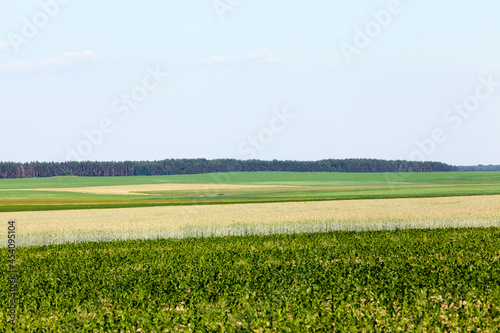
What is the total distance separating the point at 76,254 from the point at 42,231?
12.8m

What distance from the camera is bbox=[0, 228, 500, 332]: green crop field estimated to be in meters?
13.4

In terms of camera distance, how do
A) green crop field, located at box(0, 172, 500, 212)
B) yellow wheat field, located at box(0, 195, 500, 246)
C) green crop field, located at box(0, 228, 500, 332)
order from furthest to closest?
green crop field, located at box(0, 172, 500, 212) < yellow wheat field, located at box(0, 195, 500, 246) < green crop field, located at box(0, 228, 500, 332)

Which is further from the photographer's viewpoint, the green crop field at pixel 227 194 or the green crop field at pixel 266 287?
the green crop field at pixel 227 194

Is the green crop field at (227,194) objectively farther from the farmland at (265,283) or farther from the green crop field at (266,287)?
the green crop field at (266,287)

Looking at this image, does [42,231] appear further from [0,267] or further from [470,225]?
[470,225]

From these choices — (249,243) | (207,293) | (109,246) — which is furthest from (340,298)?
(109,246)

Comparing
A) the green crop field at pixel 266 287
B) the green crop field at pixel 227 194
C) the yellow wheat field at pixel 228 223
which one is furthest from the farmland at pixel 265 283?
the green crop field at pixel 227 194

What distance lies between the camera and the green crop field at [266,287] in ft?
44.1

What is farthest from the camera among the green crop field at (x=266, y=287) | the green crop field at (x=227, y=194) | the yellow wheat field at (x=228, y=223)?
the green crop field at (x=227, y=194)

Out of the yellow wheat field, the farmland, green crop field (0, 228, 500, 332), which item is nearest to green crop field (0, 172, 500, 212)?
the yellow wheat field

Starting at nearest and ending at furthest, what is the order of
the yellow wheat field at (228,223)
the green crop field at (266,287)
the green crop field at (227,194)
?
the green crop field at (266,287) → the yellow wheat field at (228,223) → the green crop field at (227,194)

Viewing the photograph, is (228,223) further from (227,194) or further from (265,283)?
(227,194)

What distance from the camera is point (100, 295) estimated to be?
1702cm

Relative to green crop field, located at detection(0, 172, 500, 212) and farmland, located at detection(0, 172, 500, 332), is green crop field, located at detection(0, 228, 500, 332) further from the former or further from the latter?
green crop field, located at detection(0, 172, 500, 212)
